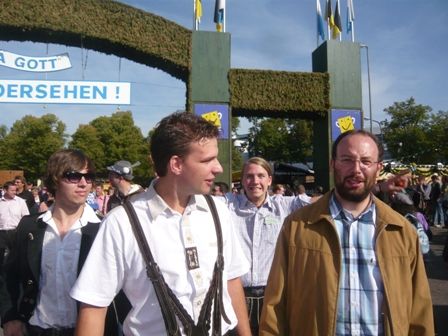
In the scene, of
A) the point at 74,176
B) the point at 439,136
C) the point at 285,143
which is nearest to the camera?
the point at 74,176

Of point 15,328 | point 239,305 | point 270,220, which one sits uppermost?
point 270,220

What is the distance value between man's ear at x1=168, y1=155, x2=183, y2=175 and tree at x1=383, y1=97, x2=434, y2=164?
28404 mm

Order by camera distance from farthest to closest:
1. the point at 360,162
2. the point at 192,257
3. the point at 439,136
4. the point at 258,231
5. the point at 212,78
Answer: the point at 439,136
the point at 212,78
the point at 258,231
the point at 360,162
the point at 192,257

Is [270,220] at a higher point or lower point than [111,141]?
lower

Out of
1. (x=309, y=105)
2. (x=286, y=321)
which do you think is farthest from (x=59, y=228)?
(x=309, y=105)

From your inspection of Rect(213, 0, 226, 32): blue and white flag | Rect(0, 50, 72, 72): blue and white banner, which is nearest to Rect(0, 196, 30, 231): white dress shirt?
Rect(0, 50, 72, 72): blue and white banner

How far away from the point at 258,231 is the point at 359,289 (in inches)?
62.1

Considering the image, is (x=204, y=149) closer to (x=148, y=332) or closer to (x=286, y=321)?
(x=148, y=332)

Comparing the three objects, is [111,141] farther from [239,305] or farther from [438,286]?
[239,305]

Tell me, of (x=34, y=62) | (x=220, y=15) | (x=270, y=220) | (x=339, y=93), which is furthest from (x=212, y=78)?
(x=270, y=220)

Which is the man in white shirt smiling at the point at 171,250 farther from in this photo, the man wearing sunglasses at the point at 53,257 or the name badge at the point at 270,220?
the name badge at the point at 270,220

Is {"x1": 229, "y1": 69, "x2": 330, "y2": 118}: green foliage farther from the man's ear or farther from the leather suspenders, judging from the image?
the leather suspenders

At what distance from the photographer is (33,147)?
4797 cm

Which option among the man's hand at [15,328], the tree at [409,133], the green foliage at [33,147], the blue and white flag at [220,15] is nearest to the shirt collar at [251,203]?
the man's hand at [15,328]
